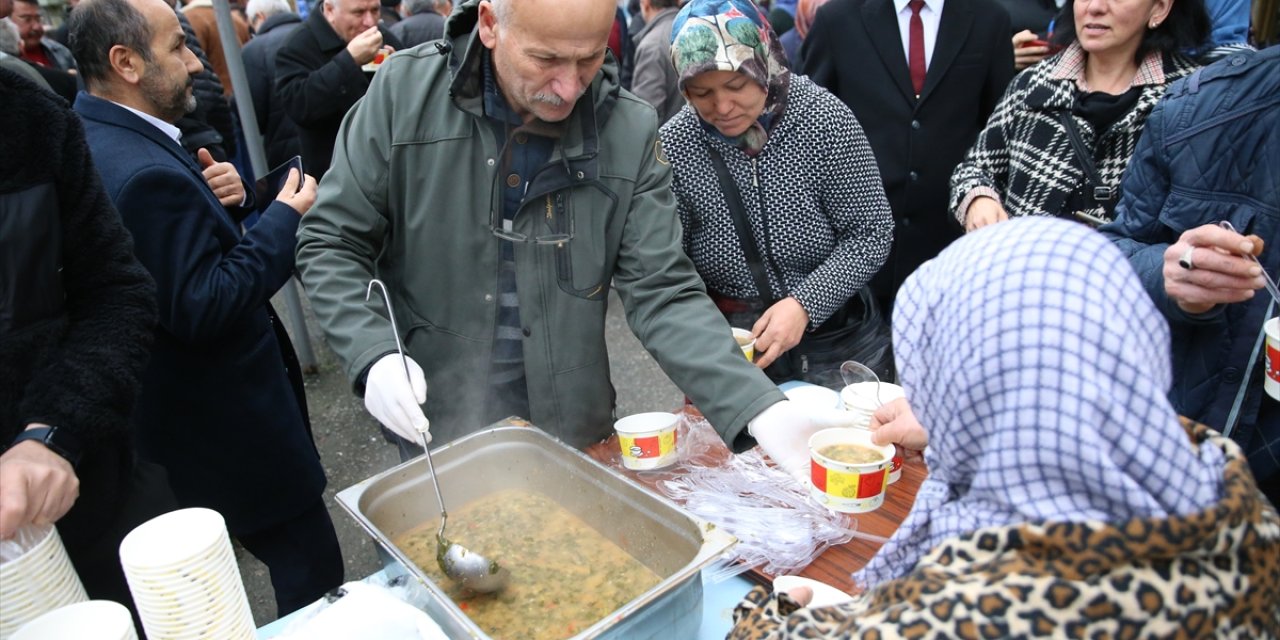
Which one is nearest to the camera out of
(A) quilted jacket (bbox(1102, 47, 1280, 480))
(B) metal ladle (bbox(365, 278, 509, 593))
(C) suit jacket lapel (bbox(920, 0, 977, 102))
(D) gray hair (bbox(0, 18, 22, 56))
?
(B) metal ladle (bbox(365, 278, 509, 593))

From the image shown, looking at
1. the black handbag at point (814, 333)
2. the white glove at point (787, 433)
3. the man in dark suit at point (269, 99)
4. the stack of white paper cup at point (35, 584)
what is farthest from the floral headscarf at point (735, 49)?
the man in dark suit at point (269, 99)

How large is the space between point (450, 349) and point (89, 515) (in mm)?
813

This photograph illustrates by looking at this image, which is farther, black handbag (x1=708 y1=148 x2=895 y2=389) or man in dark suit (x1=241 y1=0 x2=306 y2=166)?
man in dark suit (x1=241 y1=0 x2=306 y2=166)

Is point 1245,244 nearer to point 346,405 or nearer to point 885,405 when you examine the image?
point 885,405

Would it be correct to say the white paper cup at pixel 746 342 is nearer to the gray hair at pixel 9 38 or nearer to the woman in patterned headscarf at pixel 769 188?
the woman in patterned headscarf at pixel 769 188

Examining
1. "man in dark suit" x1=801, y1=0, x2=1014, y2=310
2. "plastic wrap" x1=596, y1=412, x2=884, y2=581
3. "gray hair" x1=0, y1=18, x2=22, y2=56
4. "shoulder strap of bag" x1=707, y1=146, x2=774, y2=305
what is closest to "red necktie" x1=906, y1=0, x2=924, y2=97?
"man in dark suit" x1=801, y1=0, x2=1014, y2=310

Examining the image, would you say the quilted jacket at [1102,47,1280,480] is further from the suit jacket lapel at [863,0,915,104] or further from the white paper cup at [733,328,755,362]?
the suit jacket lapel at [863,0,915,104]

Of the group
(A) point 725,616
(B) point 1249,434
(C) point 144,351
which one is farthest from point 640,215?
(B) point 1249,434

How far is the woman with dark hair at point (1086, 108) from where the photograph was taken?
7.73ft

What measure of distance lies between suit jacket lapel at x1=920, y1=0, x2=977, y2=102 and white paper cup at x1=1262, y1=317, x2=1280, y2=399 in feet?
5.52

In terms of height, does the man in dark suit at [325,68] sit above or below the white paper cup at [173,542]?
above

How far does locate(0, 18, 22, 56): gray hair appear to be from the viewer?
4.33 meters

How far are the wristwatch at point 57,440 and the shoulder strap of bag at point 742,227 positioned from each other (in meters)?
1.71

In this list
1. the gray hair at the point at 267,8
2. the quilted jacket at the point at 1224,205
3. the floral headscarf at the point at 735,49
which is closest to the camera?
the quilted jacket at the point at 1224,205
